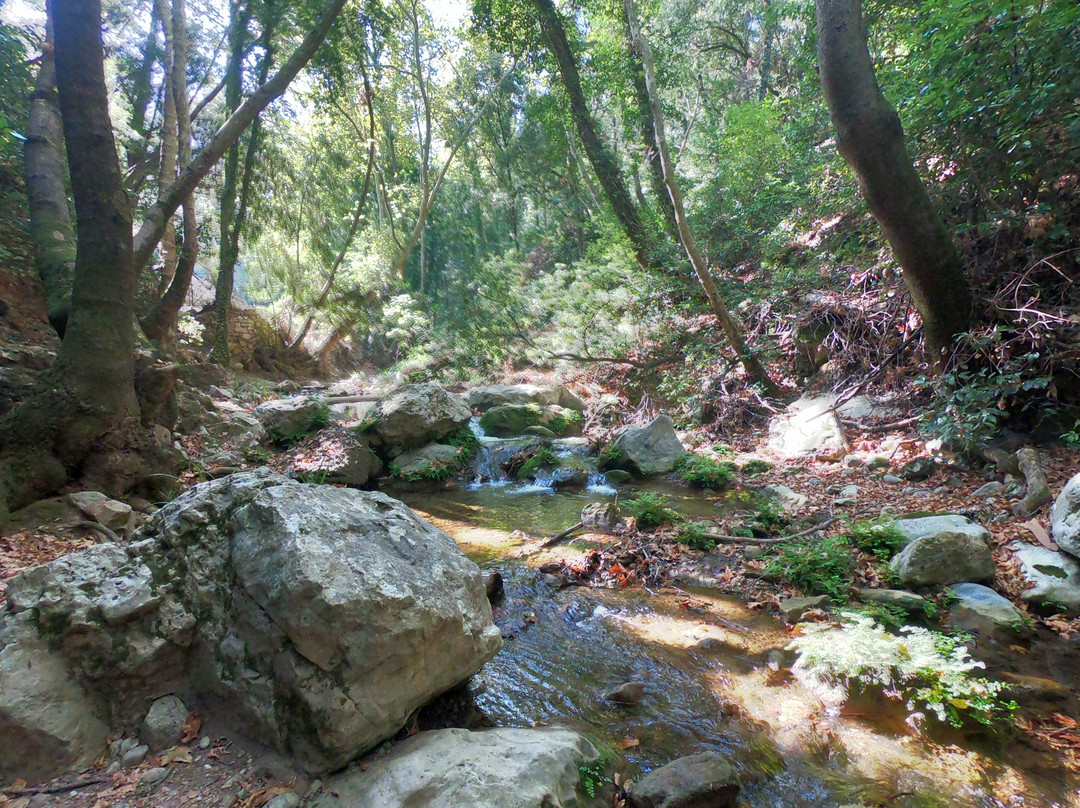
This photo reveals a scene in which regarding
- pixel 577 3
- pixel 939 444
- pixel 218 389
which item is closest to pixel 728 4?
pixel 577 3

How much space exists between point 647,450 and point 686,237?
362 centimetres

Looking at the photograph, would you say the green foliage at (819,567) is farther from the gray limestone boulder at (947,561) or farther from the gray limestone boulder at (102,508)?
the gray limestone boulder at (102,508)

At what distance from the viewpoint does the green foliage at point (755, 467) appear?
7.41 m

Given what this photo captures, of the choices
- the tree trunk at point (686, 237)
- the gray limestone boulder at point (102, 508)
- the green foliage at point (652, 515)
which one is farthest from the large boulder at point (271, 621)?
the tree trunk at point (686, 237)

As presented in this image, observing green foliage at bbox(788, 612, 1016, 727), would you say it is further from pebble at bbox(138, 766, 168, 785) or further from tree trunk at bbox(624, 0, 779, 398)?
tree trunk at bbox(624, 0, 779, 398)

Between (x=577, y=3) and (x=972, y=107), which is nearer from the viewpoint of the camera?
(x=972, y=107)

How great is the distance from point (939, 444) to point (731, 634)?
152 inches

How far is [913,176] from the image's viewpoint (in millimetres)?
5352

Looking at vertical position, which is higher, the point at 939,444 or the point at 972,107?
the point at 972,107

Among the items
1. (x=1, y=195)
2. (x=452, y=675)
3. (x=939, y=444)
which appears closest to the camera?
(x=452, y=675)

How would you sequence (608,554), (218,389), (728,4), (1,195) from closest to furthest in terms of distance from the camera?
(608,554) → (1,195) → (218,389) → (728,4)

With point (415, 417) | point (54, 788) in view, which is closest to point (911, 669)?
point (54, 788)

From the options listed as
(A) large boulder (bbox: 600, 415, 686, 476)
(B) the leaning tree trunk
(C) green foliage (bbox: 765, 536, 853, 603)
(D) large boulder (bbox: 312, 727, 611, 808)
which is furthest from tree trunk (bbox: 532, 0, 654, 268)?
(D) large boulder (bbox: 312, 727, 611, 808)

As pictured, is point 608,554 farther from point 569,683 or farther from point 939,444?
point 939,444
